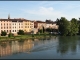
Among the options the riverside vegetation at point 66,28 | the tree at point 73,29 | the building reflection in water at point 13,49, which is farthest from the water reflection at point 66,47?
the tree at point 73,29


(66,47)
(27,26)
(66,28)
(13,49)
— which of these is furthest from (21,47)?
(27,26)

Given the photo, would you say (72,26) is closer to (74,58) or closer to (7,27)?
(7,27)

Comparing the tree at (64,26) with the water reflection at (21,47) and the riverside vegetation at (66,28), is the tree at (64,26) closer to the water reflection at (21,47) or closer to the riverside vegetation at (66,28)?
the riverside vegetation at (66,28)

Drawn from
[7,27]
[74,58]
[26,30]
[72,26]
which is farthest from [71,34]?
[74,58]

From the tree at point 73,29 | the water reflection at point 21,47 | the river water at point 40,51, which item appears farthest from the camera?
the tree at point 73,29

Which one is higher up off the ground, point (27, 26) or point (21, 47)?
point (27, 26)

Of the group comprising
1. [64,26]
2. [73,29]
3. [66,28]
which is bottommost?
[73,29]

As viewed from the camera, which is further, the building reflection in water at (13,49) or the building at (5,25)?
the building at (5,25)

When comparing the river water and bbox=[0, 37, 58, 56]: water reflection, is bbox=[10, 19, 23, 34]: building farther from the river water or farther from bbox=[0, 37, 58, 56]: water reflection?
the river water

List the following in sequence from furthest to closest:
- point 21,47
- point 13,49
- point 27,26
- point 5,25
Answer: point 27,26, point 5,25, point 21,47, point 13,49

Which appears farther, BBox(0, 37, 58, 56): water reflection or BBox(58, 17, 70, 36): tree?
BBox(58, 17, 70, 36): tree

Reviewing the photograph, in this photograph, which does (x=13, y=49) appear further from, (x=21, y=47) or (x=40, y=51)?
(x=40, y=51)

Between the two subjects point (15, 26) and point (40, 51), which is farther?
point (15, 26)

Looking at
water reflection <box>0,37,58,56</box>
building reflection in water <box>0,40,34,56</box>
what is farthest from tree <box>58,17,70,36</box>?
building reflection in water <box>0,40,34,56</box>
